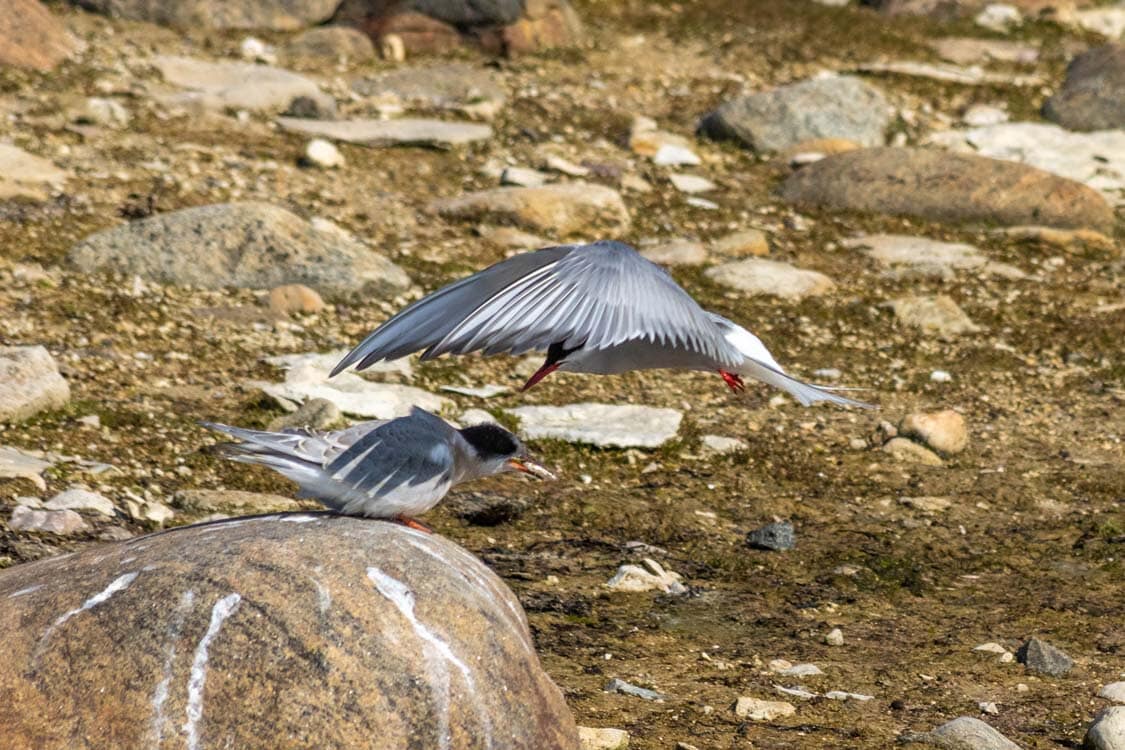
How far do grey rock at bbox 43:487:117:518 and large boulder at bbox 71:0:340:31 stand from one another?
704cm

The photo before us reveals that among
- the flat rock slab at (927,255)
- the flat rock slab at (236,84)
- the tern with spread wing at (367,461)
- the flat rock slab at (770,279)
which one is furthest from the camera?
the flat rock slab at (236,84)

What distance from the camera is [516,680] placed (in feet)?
12.4

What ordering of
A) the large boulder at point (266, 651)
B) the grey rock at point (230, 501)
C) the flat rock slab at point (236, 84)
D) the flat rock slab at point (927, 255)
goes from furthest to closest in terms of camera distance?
the flat rock slab at point (236, 84), the flat rock slab at point (927, 255), the grey rock at point (230, 501), the large boulder at point (266, 651)

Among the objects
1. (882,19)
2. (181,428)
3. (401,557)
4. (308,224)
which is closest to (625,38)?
(882,19)

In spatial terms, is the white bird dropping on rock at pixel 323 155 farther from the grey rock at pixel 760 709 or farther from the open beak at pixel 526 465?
the grey rock at pixel 760 709

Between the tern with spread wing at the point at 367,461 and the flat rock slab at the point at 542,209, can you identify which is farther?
the flat rock slab at the point at 542,209

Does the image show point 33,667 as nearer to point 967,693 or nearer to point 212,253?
point 967,693

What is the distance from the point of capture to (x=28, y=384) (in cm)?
633

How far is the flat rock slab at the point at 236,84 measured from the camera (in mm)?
10531

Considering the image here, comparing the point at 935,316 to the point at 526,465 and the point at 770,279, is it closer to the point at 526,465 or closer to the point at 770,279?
the point at 770,279

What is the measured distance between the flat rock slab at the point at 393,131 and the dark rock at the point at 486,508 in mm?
4506

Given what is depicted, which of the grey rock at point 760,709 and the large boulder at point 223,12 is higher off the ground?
the large boulder at point 223,12

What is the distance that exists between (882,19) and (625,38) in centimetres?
279

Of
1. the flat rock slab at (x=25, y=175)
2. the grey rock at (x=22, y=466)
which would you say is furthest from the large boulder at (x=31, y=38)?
the grey rock at (x=22, y=466)
